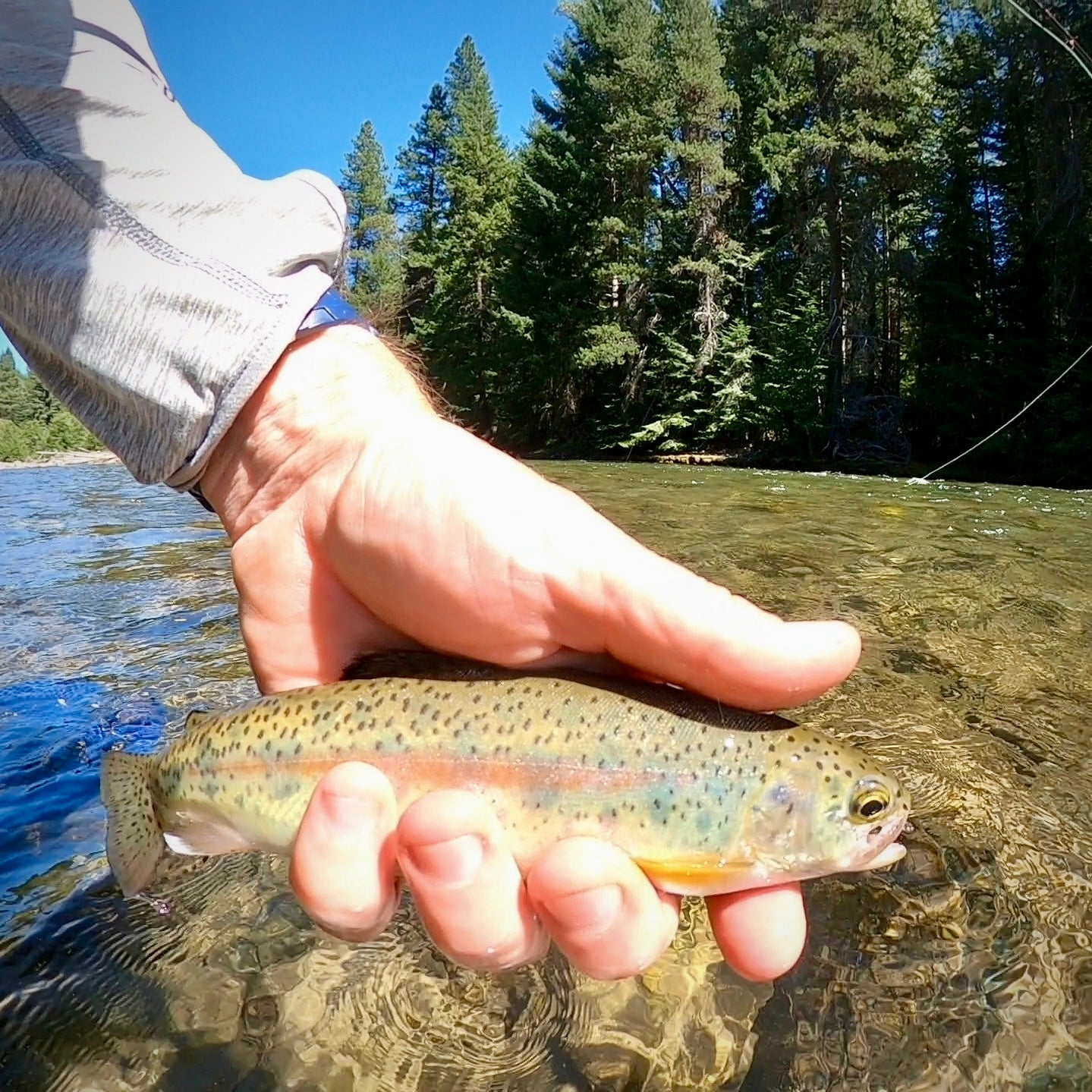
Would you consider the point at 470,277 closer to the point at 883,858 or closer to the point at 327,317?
the point at 327,317

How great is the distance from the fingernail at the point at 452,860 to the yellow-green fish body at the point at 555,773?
19cm

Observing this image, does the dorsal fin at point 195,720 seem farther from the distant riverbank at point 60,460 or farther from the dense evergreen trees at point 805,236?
the distant riverbank at point 60,460

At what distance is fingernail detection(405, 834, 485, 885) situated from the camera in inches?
85.4

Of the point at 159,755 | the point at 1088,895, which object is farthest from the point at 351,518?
the point at 1088,895

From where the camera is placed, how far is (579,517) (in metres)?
2.41

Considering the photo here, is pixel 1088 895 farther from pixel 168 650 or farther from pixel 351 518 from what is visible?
pixel 168 650

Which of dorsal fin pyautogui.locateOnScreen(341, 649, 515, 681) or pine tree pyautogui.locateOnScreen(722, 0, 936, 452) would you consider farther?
pine tree pyautogui.locateOnScreen(722, 0, 936, 452)

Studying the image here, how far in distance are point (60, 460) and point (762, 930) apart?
A: 49328 millimetres

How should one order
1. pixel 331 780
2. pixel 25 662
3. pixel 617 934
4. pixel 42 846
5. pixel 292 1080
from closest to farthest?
pixel 617 934 < pixel 331 780 < pixel 292 1080 < pixel 42 846 < pixel 25 662

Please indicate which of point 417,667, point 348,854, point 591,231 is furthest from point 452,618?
point 591,231

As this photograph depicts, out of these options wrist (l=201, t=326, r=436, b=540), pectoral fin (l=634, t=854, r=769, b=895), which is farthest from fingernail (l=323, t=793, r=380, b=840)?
wrist (l=201, t=326, r=436, b=540)

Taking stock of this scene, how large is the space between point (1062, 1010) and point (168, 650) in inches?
212

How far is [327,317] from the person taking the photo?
3.01 metres

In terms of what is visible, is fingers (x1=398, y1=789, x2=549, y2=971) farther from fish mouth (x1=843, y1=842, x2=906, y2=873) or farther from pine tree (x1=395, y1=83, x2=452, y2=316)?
pine tree (x1=395, y1=83, x2=452, y2=316)
